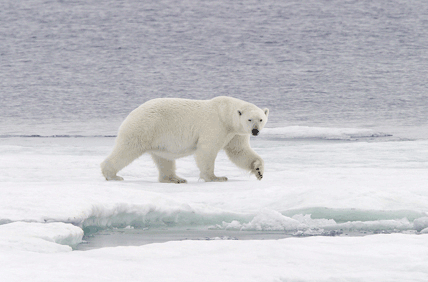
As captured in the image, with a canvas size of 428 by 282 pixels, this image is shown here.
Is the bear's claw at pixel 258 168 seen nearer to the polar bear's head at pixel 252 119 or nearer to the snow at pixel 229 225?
the snow at pixel 229 225

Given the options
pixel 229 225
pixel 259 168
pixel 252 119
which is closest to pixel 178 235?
pixel 229 225

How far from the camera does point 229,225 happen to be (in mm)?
4000

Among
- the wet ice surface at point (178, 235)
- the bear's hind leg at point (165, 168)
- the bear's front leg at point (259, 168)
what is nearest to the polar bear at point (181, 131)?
the bear's front leg at point (259, 168)

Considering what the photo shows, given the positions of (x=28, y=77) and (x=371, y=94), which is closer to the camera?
(x=371, y=94)

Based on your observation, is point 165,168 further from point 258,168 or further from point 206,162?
point 258,168

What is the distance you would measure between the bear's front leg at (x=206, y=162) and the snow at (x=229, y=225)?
1.03 ft

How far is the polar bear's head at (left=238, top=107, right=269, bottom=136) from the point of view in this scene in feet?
18.0

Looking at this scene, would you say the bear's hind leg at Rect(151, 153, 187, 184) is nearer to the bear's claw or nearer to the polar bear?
the polar bear

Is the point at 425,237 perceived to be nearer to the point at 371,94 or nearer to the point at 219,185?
the point at 219,185

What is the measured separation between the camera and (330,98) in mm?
53750

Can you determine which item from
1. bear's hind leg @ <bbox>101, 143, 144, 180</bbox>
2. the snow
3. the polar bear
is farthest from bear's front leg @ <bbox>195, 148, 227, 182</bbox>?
bear's hind leg @ <bbox>101, 143, 144, 180</bbox>

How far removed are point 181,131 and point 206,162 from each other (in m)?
0.41

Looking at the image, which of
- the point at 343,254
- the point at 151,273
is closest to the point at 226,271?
the point at 151,273

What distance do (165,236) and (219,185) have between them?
5.44 feet
